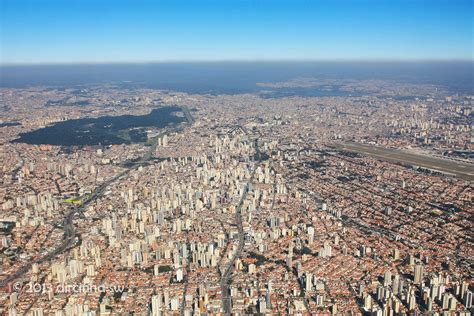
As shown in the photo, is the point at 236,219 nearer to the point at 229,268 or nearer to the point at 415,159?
Answer: the point at 229,268

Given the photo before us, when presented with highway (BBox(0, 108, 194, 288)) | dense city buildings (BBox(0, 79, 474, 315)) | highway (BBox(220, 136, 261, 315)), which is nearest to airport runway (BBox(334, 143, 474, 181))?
dense city buildings (BBox(0, 79, 474, 315))

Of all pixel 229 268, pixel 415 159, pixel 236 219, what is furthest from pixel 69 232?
pixel 415 159

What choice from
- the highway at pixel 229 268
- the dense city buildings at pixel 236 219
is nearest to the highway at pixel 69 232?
the dense city buildings at pixel 236 219

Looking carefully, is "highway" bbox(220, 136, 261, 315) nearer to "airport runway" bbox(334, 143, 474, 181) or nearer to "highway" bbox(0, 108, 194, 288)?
"highway" bbox(0, 108, 194, 288)

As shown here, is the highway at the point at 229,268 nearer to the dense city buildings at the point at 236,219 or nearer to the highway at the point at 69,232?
the dense city buildings at the point at 236,219

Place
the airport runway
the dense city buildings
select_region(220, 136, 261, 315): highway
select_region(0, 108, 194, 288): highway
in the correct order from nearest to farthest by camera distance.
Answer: select_region(220, 136, 261, 315): highway
the dense city buildings
select_region(0, 108, 194, 288): highway
the airport runway

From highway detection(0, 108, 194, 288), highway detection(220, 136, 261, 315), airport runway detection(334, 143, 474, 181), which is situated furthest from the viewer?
airport runway detection(334, 143, 474, 181)
